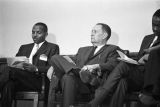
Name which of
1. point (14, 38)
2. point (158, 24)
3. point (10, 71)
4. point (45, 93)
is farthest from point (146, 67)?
point (14, 38)

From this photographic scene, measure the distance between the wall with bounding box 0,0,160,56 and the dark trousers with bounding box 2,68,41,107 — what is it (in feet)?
3.44

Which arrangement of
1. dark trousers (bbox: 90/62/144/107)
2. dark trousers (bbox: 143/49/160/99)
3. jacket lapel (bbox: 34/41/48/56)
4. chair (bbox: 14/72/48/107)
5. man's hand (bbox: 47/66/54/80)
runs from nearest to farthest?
dark trousers (bbox: 143/49/160/99), dark trousers (bbox: 90/62/144/107), man's hand (bbox: 47/66/54/80), chair (bbox: 14/72/48/107), jacket lapel (bbox: 34/41/48/56)

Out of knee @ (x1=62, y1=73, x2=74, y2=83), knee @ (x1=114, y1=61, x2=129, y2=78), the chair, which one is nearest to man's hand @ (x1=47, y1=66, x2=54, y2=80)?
the chair

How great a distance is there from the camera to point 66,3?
521 centimetres

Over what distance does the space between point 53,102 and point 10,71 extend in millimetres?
649

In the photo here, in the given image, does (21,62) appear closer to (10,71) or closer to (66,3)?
(10,71)

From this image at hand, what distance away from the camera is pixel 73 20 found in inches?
203

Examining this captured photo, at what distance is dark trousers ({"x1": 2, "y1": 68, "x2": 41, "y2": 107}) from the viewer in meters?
4.13

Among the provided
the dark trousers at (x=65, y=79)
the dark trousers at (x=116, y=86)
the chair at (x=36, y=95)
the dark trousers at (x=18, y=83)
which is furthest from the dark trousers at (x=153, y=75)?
the dark trousers at (x=18, y=83)

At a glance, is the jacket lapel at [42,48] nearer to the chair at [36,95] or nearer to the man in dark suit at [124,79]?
the chair at [36,95]

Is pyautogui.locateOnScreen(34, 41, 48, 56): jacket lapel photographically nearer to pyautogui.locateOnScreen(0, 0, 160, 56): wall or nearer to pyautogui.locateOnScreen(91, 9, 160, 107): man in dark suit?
pyautogui.locateOnScreen(0, 0, 160, 56): wall

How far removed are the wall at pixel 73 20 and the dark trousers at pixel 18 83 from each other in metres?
1.05

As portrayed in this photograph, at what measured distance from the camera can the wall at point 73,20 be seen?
15.5 ft

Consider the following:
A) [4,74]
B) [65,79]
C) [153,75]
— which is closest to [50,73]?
[65,79]
